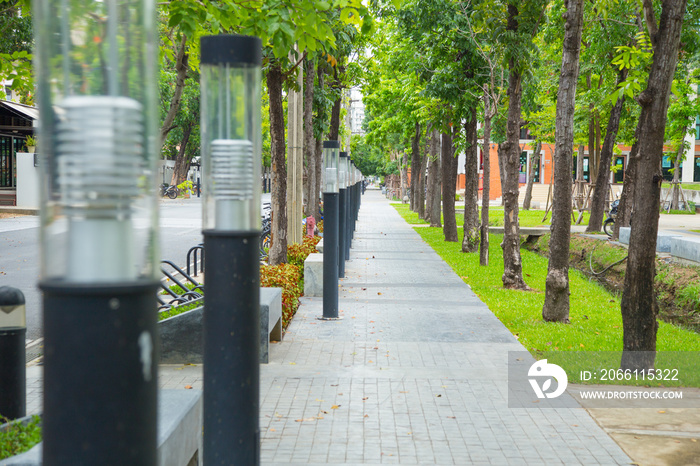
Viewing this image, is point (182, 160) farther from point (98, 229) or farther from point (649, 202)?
point (98, 229)

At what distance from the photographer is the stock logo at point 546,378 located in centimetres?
650

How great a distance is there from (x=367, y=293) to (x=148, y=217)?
11.3 m

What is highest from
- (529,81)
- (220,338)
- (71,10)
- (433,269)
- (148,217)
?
(529,81)

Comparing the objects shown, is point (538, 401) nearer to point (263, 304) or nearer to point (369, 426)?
point (369, 426)

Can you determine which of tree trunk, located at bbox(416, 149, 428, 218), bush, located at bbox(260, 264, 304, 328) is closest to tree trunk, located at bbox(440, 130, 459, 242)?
bush, located at bbox(260, 264, 304, 328)

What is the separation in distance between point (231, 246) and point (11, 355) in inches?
93.2

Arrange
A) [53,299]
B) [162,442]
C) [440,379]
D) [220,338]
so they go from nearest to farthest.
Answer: [53,299] < [220,338] < [162,442] < [440,379]

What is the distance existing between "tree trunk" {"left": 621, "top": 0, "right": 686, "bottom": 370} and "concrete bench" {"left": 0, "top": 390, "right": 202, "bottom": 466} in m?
4.55

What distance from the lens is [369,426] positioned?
5.50 m

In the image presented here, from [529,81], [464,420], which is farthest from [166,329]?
[529,81]

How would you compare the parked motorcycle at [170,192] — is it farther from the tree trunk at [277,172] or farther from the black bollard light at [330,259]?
the black bollard light at [330,259]

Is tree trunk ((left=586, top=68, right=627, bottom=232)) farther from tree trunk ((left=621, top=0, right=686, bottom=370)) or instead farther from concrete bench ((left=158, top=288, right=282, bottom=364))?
concrete bench ((left=158, top=288, right=282, bottom=364))

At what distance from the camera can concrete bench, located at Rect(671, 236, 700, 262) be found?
1394 cm

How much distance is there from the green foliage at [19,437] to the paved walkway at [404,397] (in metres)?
1.64
